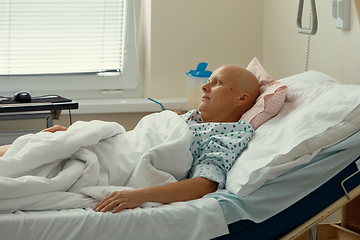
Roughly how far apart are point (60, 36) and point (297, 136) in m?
1.80

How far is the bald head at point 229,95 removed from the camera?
5.29 feet

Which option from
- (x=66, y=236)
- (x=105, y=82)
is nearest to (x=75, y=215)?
(x=66, y=236)

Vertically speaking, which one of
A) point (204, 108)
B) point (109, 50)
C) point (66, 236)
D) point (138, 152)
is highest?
point (109, 50)

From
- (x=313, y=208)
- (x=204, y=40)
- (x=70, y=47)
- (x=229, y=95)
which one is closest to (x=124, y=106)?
(x=70, y=47)

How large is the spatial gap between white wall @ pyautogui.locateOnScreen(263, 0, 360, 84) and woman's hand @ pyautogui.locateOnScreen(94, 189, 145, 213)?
3.46ft

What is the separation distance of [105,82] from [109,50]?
0.21 metres

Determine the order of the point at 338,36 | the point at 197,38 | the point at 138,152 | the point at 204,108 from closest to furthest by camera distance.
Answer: the point at 138,152, the point at 204,108, the point at 338,36, the point at 197,38

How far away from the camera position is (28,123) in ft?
7.82

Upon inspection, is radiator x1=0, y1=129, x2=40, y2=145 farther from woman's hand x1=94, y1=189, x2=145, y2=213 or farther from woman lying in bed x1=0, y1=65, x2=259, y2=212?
woman's hand x1=94, y1=189, x2=145, y2=213

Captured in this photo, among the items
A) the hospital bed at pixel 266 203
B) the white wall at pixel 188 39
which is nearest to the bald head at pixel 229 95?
the hospital bed at pixel 266 203

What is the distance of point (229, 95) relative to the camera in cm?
161

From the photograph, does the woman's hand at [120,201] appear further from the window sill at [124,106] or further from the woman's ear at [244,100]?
the window sill at [124,106]

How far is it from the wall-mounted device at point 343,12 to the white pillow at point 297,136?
0.41 metres

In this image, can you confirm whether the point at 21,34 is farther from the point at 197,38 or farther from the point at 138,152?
the point at 138,152
